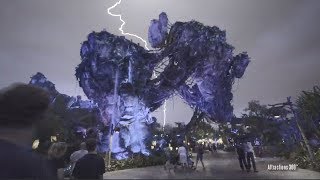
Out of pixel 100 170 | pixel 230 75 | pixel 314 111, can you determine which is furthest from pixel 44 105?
pixel 230 75

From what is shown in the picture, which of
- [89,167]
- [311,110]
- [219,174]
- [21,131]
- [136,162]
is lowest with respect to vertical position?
[219,174]

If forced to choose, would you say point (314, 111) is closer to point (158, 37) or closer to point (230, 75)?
point (230, 75)

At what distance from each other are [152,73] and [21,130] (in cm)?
3566

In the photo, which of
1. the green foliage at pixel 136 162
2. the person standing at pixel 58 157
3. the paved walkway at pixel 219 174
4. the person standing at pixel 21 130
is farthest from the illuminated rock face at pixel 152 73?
the person standing at pixel 21 130

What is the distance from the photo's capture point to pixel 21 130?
1.87m

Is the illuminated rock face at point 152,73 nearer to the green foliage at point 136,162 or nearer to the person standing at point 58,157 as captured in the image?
the green foliage at point 136,162

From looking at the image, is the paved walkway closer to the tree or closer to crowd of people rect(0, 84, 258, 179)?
the tree

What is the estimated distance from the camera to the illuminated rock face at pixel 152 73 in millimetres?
32531

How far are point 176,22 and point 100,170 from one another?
33.2m

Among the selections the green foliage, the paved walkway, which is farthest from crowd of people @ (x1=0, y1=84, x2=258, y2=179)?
the green foliage

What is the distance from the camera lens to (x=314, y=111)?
24031 millimetres

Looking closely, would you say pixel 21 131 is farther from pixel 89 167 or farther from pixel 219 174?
pixel 219 174

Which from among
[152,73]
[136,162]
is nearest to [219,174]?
[136,162]

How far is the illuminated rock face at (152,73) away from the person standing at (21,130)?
29261 millimetres
